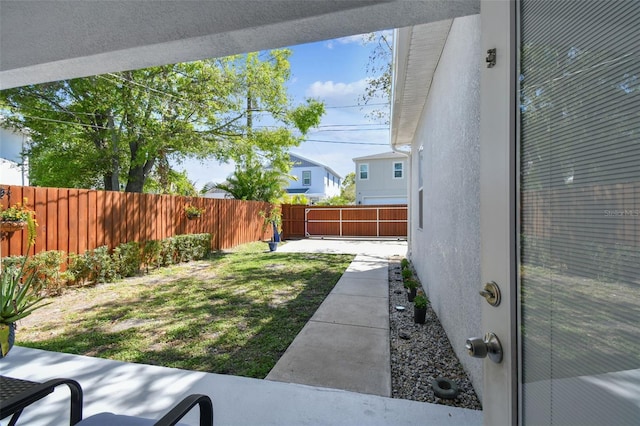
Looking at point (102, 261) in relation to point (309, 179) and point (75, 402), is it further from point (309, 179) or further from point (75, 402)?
point (309, 179)

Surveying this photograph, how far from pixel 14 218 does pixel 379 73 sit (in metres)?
8.33

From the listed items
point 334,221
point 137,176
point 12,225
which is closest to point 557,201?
point 12,225

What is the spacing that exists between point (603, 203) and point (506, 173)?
12.6 inches

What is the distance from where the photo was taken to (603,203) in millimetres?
768

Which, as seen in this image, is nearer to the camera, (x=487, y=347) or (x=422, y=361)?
(x=487, y=347)

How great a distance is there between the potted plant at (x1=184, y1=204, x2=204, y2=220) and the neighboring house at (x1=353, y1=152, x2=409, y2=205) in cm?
1240

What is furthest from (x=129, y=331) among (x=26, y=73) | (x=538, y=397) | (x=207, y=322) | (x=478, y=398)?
(x=538, y=397)

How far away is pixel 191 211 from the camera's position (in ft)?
29.2

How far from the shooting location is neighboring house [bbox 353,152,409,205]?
19172mm

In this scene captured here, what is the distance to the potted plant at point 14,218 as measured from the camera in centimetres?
438

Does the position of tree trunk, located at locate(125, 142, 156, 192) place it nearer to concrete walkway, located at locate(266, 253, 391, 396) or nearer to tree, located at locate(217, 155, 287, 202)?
tree, located at locate(217, 155, 287, 202)

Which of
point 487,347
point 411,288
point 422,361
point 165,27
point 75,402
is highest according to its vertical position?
point 165,27

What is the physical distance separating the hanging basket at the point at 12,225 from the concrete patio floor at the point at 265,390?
2.50 meters

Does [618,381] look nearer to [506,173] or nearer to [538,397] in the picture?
[538,397]
